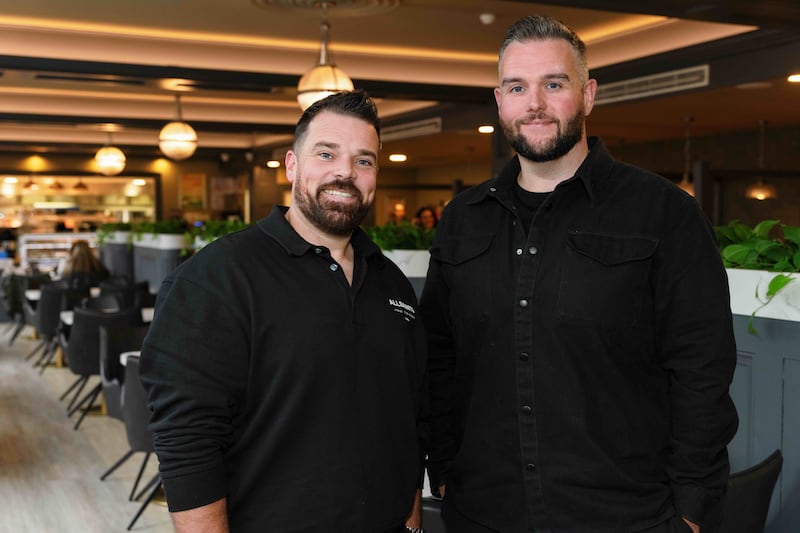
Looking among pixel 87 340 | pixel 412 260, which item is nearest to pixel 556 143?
pixel 412 260

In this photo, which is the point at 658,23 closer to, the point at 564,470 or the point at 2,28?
the point at 2,28

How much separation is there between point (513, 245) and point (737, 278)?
1.51m

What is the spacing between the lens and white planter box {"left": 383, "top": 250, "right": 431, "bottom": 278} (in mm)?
6523

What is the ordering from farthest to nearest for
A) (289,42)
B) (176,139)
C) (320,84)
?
(176,139) → (289,42) → (320,84)

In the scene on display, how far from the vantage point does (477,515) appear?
196cm

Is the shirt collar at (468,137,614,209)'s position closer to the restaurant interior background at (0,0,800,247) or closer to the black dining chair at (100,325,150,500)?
the restaurant interior background at (0,0,800,247)

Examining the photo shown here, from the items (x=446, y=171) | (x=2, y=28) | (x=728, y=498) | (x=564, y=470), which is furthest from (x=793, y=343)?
(x=446, y=171)

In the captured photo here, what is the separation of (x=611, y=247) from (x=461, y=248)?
1.15 feet

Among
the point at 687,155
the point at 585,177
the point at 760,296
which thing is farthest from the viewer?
the point at 687,155

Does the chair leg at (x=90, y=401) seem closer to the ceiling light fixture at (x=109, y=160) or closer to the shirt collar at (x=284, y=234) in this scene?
the shirt collar at (x=284, y=234)

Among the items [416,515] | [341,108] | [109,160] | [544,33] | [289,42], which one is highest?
[289,42]

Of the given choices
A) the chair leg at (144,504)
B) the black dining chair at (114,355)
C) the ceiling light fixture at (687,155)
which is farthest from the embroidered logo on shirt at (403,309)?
the ceiling light fixture at (687,155)

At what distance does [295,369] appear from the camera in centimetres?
179

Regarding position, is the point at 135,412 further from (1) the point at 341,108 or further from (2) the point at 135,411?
(1) the point at 341,108
